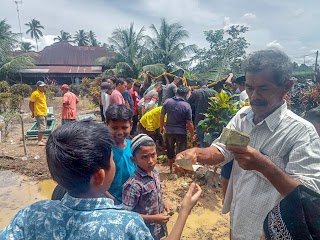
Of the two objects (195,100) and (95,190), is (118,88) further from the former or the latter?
(95,190)

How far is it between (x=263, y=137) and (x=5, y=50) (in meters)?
23.8

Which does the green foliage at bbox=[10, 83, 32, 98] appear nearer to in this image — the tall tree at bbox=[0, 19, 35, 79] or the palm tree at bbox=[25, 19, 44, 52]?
the tall tree at bbox=[0, 19, 35, 79]

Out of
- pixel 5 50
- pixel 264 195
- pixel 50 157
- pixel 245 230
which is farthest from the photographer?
pixel 5 50

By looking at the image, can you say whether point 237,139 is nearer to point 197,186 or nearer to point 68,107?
point 197,186

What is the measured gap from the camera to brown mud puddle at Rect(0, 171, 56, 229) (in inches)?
162

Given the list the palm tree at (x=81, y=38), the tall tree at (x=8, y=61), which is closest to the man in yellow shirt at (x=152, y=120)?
the tall tree at (x=8, y=61)

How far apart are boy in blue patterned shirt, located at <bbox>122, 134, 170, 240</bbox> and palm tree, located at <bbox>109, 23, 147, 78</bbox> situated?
1853 centimetres

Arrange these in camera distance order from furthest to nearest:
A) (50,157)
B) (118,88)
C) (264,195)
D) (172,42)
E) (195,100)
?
(172,42), (118,88), (195,100), (264,195), (50,157)

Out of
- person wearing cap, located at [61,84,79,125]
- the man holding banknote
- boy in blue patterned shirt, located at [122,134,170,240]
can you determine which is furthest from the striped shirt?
person wearing cap, located at [61,84,79,125]

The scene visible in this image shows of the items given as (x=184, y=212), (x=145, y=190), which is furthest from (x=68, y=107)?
(x=184, y=212)

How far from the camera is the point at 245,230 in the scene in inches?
63.4

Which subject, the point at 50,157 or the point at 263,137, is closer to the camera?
the point at 50,157

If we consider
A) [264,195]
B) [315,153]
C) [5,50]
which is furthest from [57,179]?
[5,50]

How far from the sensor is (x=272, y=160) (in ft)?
4.88
